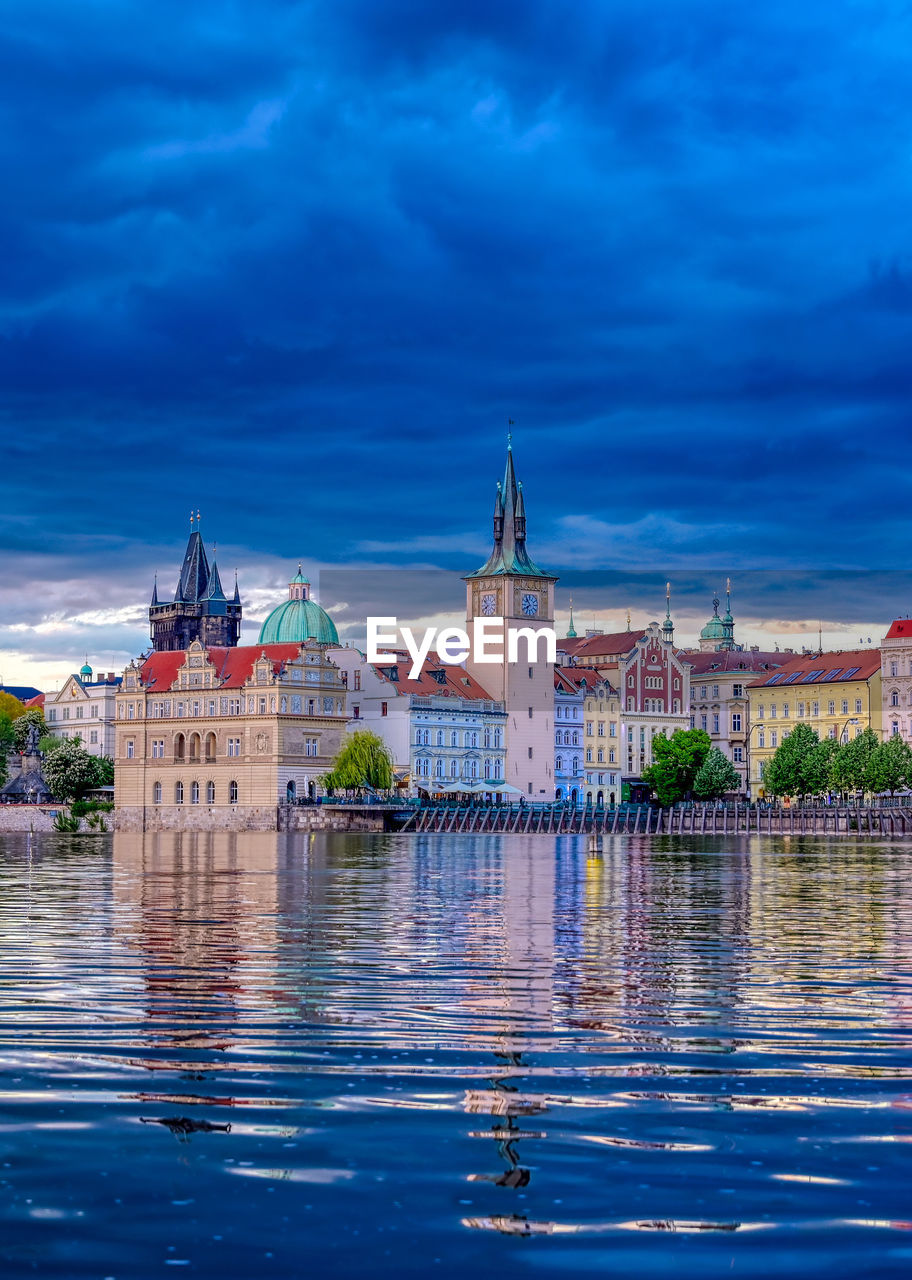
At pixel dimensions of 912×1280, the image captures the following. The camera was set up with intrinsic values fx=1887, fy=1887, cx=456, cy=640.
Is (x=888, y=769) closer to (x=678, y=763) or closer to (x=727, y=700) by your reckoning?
(x=678, y=763)

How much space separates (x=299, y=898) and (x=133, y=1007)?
23.2 meters

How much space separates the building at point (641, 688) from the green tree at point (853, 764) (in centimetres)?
3247

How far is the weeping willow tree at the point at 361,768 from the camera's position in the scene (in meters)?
143

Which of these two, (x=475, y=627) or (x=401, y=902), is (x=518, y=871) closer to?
(x=401, y=902)

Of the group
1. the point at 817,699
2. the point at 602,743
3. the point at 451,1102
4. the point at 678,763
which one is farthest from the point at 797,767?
the point at 451,1102

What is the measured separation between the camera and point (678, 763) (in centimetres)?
15900

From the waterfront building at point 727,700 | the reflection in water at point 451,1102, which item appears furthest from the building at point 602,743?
the reflection in water at point 451,1102

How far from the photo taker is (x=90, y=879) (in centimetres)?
5312

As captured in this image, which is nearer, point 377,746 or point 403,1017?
point 403,1017

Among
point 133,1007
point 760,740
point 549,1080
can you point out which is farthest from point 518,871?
point 760,740

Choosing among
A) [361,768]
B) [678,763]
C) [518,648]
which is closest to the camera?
[361,768]

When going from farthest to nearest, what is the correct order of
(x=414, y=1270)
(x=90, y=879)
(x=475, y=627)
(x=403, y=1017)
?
(x=475, y=627)
(x=90, y=879)
(x=403, y=1017)
(x=414, y=1270)

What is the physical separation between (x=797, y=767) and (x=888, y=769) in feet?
29.0

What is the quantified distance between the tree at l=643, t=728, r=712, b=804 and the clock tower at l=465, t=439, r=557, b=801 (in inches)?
403
